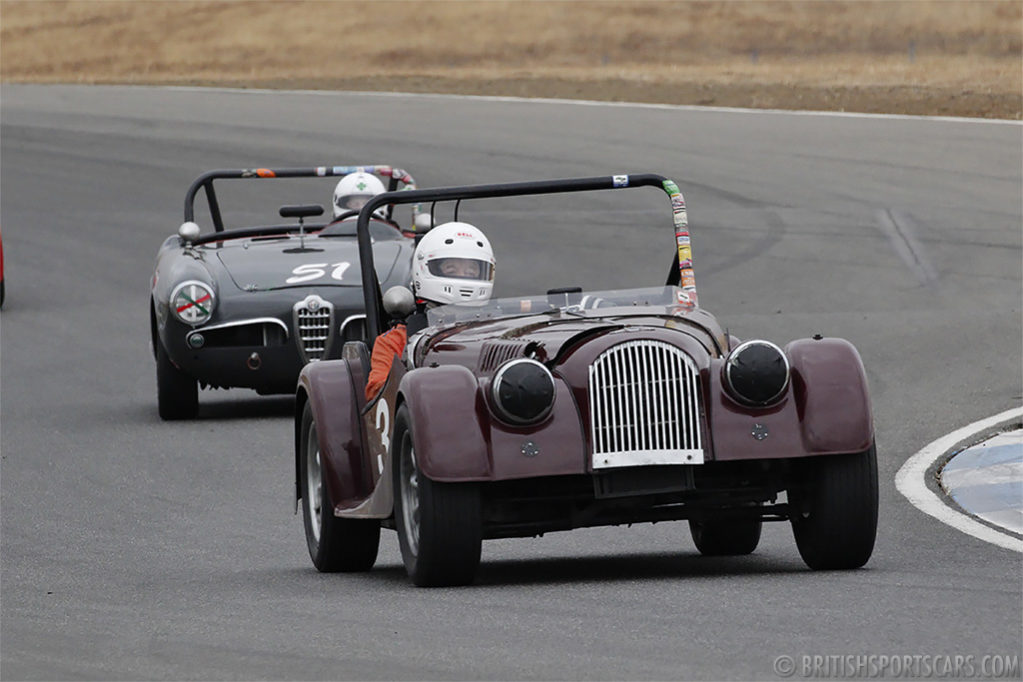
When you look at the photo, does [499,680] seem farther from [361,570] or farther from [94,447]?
[94,447]

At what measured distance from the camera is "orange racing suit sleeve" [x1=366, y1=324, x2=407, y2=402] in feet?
25.5

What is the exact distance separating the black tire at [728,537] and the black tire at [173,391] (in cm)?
652

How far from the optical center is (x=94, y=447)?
1259 centimetres

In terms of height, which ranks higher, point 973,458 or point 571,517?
point 571,517

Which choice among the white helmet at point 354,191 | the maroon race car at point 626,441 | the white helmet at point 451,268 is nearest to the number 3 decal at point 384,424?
the maroon race car at point 626,441

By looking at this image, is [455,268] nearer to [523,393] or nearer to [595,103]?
[523,393]

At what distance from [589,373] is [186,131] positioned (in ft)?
89.5

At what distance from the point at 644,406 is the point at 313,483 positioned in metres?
2.08

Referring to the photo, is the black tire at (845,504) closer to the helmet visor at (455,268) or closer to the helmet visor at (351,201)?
the helmet visor at (455,268)

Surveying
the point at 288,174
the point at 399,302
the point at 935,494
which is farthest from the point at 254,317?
the point at 399,302

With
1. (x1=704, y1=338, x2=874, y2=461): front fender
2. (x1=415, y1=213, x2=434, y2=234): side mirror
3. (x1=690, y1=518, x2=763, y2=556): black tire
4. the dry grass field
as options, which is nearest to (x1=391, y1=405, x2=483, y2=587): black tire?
(x1=704, y1=338, x2=874, y2=461): front fender

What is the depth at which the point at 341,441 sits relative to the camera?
7.94 meters

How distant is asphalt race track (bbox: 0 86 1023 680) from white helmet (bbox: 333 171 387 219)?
A: 5.10 feet

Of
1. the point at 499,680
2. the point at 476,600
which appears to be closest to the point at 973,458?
the point at 476,600
